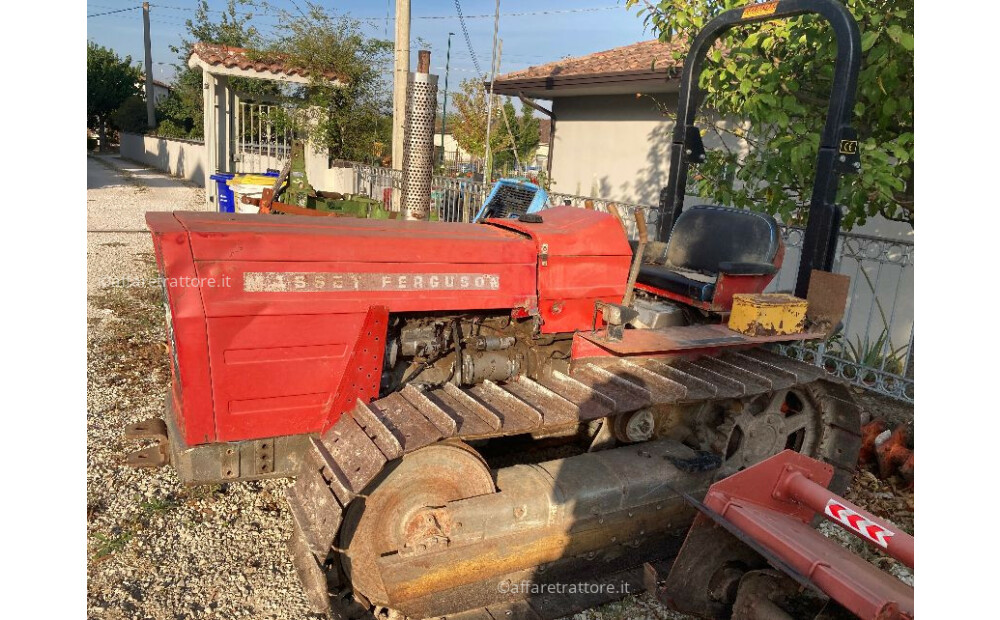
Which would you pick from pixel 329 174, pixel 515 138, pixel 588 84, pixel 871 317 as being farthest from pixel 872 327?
pixel 515 138

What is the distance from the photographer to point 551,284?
10.8ft

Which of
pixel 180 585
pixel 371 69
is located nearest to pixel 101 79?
pixel 371 69

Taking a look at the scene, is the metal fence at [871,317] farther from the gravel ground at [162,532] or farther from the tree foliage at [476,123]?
the tree foliage at [476,123]

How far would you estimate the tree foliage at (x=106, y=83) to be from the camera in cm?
3428

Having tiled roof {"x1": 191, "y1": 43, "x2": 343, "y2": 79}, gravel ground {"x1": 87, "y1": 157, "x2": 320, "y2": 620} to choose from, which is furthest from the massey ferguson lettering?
tiled roof {"x1": 191, "y1": 43, "x2": 343, "y2": 79}

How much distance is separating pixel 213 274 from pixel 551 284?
1.50 meters

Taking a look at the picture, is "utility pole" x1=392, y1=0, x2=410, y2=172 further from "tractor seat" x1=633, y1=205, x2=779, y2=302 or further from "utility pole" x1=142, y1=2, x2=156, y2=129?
"utility pole" x1=142, y1=2, x2=156, y2=129

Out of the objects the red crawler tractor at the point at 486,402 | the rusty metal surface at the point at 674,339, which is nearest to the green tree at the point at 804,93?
the red crawler tractor at the point at 486,402

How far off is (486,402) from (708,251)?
6.29 feet

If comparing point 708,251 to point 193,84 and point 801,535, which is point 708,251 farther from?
point 193,84

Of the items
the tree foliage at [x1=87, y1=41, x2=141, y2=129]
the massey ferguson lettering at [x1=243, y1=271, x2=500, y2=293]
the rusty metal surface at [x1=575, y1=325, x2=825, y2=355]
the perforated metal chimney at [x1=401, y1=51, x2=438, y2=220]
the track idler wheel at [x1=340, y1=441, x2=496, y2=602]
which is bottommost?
the track idler wheel at [x1=340, y1=441, x2=496, y2=602]

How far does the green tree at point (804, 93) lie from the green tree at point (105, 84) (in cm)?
3602

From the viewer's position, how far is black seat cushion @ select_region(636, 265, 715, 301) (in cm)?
365

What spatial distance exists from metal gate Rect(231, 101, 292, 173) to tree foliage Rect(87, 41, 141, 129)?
950 inches
